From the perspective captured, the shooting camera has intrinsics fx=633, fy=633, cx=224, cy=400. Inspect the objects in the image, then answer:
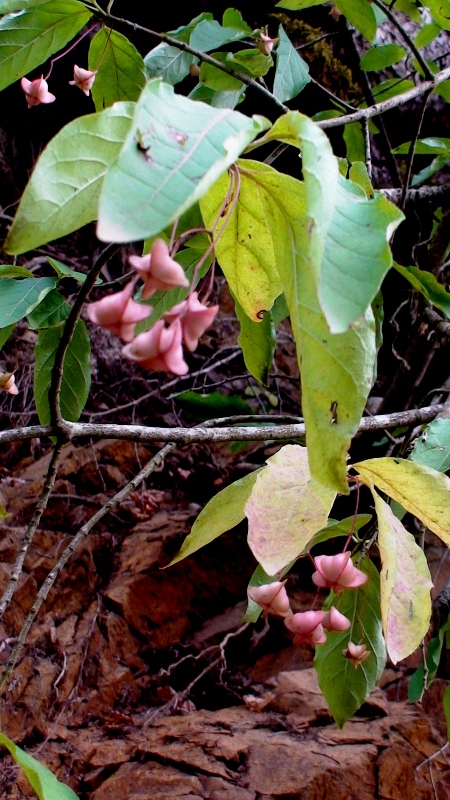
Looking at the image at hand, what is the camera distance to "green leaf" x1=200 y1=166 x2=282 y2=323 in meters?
0.63

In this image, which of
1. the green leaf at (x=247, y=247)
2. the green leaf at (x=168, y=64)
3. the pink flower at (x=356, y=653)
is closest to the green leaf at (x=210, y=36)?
the green leaf at (x=168, y=64)

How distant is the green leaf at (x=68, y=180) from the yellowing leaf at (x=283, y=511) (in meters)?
0.35

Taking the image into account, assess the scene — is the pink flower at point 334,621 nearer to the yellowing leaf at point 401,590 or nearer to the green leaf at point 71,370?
the yellowing leaf at point 401,590

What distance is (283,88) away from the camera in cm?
120

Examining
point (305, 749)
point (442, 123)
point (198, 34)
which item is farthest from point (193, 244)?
point (442, 123)

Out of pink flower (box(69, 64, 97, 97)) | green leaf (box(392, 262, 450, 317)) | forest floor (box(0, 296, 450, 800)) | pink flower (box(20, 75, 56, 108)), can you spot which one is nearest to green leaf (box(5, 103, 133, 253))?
pink flower (box(69, 64, 97, 97))

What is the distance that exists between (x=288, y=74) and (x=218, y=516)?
0.88 m

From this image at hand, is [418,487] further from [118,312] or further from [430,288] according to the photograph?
[430,288]

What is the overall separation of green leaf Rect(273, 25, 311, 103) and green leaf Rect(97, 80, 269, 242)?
0.86m

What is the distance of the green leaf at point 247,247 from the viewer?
2.07ft

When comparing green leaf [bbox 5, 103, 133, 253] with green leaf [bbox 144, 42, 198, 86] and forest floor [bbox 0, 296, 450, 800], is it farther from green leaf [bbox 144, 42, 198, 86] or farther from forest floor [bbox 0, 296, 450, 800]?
forest floor [bbox 0, 296, 450, 800]

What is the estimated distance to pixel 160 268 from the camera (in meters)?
0.43

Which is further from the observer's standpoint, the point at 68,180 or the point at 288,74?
the point at 288,74

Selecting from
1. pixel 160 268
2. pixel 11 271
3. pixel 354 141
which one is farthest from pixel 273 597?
pixel 354 141
